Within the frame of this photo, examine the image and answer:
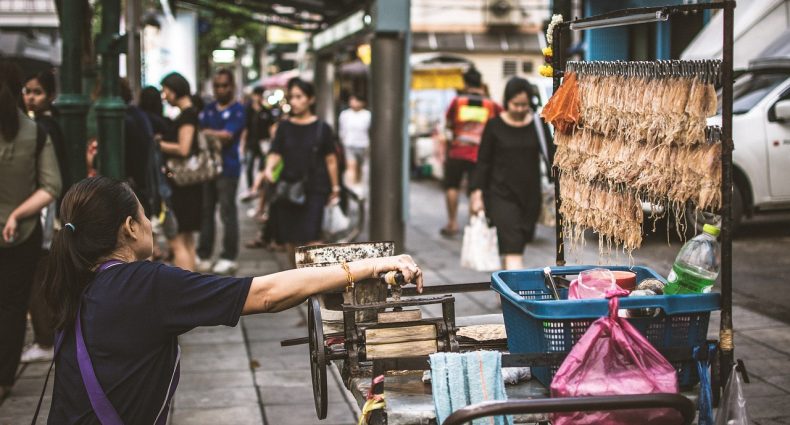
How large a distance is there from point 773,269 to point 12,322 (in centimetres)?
687

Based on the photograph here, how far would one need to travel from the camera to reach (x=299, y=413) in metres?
5.69

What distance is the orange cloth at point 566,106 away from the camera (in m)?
3.61

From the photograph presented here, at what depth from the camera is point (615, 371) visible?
2818 millimetres

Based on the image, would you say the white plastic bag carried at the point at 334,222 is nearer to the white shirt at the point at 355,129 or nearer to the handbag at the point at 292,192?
the handbag at the point at 292,192

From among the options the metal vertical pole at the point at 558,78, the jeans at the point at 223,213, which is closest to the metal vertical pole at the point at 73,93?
the jeans at the point at 223,213

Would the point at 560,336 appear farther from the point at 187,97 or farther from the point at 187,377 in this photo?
the point at 187,97

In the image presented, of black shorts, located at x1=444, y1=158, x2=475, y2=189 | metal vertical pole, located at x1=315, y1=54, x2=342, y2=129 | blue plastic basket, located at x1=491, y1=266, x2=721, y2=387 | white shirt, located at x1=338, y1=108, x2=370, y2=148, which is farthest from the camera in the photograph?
white shirt, located at x1=338, y1=108, x2=370, y2=148

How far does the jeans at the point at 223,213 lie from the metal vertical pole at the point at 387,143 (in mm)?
1402

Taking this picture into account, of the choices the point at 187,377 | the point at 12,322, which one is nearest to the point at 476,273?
the point at 187,377

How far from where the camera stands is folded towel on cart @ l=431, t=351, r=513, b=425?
284 centimetres

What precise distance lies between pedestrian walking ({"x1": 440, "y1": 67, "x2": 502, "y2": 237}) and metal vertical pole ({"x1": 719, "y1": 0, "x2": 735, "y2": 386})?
9.63 meters

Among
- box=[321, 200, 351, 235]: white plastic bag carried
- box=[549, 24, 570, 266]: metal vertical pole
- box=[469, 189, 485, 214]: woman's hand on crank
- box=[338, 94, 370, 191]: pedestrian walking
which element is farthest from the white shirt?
box=[549, 24, 570, 266]: metal vertical pole

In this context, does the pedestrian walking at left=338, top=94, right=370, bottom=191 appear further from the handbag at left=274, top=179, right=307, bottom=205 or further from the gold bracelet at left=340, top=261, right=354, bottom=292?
the gold bracelet at left=340, top=261, right=354, bottom=292

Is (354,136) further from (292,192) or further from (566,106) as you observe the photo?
(566,106)
